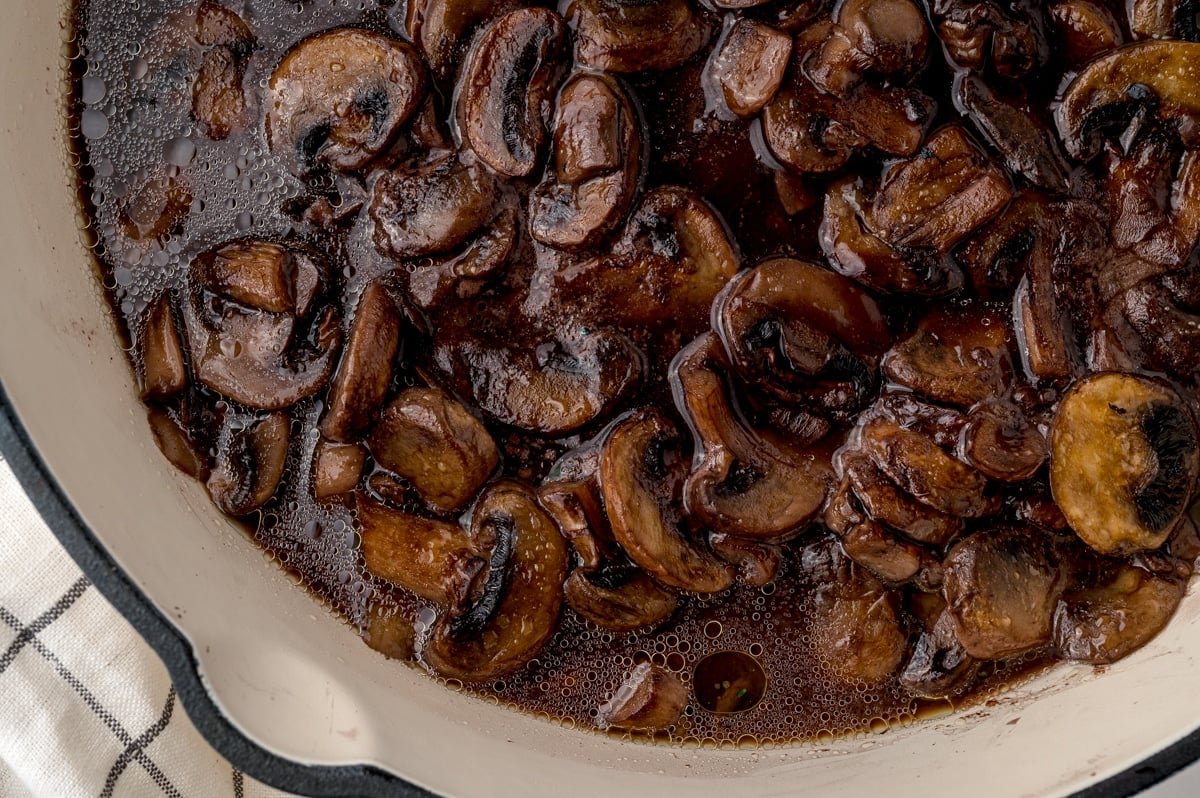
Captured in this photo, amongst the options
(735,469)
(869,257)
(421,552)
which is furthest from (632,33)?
(421,552)

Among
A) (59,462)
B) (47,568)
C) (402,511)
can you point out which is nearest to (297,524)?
(402,511)

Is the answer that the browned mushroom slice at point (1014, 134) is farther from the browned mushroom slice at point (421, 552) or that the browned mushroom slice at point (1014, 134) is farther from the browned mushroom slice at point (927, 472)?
the browned mushroom slice at point (421, 552)

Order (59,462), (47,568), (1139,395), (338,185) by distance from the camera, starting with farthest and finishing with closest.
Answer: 1. (47,568)
2. (338,185)
3. (1139,395)
4. (59,462)

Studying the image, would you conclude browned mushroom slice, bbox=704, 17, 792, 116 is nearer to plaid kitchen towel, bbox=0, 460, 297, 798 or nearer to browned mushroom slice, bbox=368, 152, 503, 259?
browned mushroom slice, bbox=368, 152, 503, 259

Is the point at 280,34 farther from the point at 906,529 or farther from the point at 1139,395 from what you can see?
the point at 1139,395

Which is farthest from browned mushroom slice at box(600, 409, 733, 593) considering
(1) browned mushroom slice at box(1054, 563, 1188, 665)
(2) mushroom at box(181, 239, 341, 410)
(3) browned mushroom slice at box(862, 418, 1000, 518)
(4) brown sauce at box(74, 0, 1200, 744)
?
(1) browned mushroom slice at box(1054, 563, 1188, 665)
